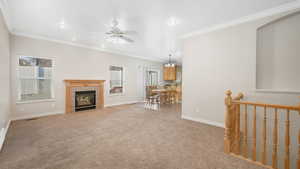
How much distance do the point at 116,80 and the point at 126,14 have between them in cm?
420

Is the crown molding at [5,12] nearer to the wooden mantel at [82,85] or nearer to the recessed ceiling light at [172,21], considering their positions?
the wooden mantel at [82,85]

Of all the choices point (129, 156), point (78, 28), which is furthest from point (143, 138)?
point (78, 28)

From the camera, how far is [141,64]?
300 inches

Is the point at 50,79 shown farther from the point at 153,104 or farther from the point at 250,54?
the point at 250,54

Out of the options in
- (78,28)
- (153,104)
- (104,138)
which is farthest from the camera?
(153,104)

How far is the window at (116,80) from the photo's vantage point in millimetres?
6379

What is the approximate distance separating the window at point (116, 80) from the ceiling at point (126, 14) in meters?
2.65

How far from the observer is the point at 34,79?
4.30 m

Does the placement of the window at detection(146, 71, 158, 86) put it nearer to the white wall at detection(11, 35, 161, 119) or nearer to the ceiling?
the white wall at detection(11, 35, 161, 119)

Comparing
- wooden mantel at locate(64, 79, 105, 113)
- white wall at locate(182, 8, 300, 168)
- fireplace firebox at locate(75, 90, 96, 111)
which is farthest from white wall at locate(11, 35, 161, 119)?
white wall at locate(182, 8, 300, 168)

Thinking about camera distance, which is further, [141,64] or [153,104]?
[141,64]

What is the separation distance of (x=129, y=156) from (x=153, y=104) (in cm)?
433

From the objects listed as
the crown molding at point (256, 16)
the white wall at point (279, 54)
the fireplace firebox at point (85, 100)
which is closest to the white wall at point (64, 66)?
the fireplace firebox at point (85, 100)

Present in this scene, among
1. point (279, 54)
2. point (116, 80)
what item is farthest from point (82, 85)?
point (279, 54)
